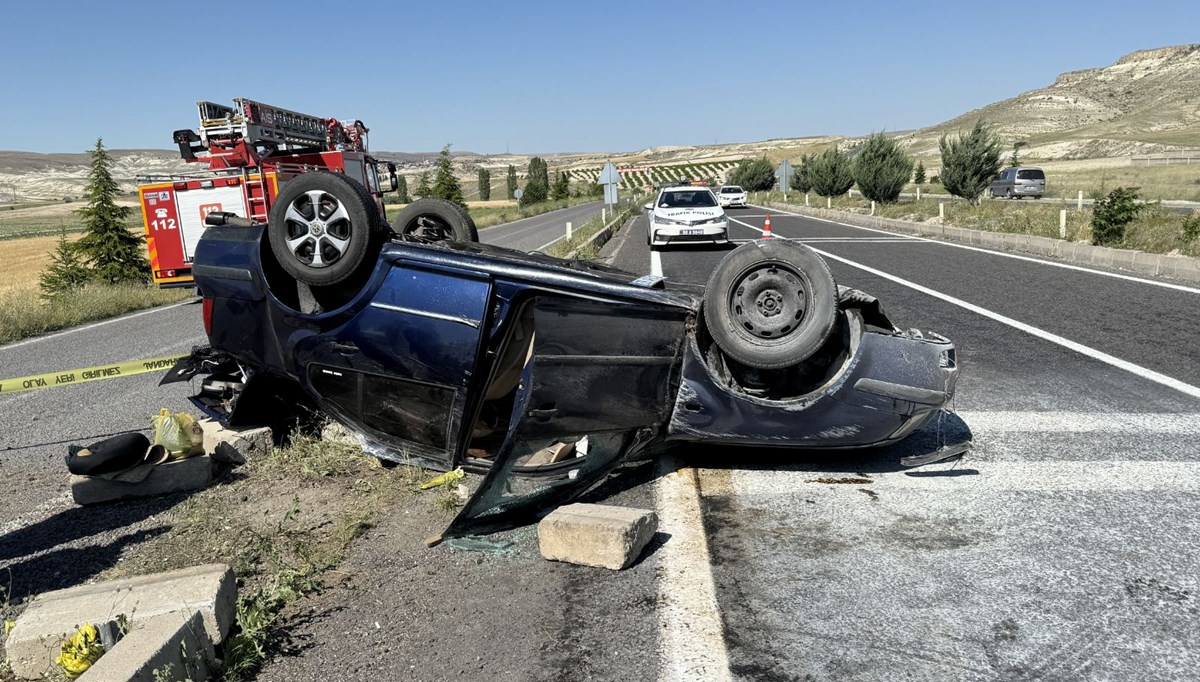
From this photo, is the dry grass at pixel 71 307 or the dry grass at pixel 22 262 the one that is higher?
the dry grass at pixel 71 307

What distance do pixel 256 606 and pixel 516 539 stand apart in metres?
1.12

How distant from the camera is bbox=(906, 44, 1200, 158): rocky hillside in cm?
8886

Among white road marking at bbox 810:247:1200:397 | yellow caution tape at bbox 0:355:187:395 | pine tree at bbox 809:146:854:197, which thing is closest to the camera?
yellow caution tape at bbox 0:355:187:395

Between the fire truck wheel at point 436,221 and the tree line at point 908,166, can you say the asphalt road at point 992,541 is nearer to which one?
the fire truck wheel at point 436,221

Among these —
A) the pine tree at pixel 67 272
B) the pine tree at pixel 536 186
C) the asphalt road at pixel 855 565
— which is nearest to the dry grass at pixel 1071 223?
the asphalt road at pixel 855 565

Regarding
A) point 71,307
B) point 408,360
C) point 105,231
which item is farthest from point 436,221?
point 105,231

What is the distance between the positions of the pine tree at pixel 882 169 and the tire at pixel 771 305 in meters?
33.1

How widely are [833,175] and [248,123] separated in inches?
1555

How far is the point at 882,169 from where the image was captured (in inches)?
1358

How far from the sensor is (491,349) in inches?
150

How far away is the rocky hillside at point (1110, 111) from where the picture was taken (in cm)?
8886

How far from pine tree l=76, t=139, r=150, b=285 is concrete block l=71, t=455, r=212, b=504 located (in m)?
15.9

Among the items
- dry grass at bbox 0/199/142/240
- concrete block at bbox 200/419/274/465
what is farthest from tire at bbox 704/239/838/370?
dry grass at bbox 0/199/142/240

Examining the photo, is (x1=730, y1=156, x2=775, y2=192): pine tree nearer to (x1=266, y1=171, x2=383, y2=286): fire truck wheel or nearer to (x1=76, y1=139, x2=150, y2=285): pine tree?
(x1=76, y1=139, x2=150, y2=285): pine tree
